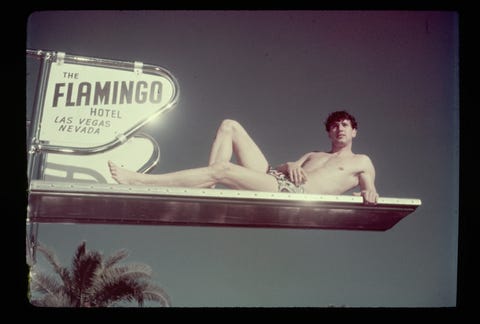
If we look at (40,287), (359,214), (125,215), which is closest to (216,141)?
(125,215)

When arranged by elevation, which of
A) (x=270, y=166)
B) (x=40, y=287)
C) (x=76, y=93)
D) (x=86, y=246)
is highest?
(x=76, y=93)

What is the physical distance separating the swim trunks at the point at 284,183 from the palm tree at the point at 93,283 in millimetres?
1046

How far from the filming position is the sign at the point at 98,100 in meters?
4.58

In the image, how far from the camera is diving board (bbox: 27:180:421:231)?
438cm

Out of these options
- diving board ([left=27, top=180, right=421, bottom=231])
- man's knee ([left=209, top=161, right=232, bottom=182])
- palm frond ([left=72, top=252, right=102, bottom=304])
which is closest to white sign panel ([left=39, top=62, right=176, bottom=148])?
diving board ([left=27, top=180, right=421, bottom=231])

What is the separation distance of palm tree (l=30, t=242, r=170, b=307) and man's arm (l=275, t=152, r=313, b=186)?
1.14 meters

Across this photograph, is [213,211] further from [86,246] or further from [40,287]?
[40,287]

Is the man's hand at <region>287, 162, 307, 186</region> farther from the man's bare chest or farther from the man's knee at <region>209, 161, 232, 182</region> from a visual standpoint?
the man's knee at <region>209, 161, 232, 182</region>

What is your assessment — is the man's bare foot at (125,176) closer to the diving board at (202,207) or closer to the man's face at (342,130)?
the diving board at (202,207)

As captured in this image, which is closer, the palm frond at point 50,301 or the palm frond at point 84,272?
the palm frond at point 50,301

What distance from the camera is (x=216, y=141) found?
462cm

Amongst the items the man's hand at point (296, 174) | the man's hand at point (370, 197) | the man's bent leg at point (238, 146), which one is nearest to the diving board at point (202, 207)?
the man's hand at point (370, 197)

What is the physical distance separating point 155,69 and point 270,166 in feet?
3.46

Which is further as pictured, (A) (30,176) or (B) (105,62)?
(B) (105,62)
